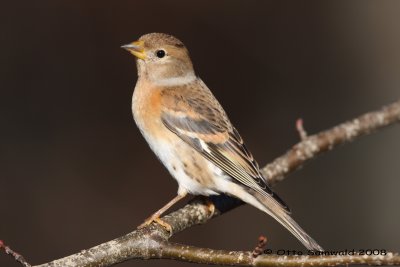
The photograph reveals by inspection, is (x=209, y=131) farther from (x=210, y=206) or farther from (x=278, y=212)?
(x=278, y=212)

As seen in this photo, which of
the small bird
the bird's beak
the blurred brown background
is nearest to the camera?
the small bird

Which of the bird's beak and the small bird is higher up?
the bird's beak

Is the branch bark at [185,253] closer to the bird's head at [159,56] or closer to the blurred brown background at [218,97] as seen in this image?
the bird's head at [159,56]

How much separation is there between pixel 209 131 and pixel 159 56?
725 mm

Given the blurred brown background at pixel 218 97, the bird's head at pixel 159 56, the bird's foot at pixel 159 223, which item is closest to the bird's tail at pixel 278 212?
the bird's foot at pixel 159 223

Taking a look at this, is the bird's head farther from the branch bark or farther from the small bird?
the branch bark

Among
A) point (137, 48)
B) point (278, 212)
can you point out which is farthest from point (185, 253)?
point (137, 48)

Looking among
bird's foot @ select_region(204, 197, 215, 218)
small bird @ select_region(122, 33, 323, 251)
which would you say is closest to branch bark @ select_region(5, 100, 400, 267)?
bird's foot @ select_region(204, 197, 215, 218)

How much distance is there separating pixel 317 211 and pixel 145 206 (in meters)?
2.03

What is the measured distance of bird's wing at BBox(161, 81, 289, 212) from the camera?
4.17 metres

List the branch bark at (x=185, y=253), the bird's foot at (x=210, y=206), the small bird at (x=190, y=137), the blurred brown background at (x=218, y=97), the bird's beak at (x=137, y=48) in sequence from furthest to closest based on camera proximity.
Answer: the blurred brown background at (x=218, y=97), the bird's beak at (x=137, y=48), the bird's foot at (x=210, y=206), the small bird at (x=190, y=137), the branch bark at (x=185, y=253)

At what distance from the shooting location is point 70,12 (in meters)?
8.41

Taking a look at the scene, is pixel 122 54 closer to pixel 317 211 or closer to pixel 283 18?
pixel 283 18

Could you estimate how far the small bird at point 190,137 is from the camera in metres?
4.10
